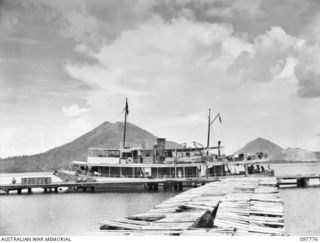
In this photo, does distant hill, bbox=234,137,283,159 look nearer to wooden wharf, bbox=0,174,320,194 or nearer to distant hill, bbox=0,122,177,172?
wooden wharf, bbox=0,174,320,194

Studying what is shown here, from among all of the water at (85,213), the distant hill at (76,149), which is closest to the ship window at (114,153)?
the distant hill at (76,149)

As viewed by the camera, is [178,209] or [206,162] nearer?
[178,209]

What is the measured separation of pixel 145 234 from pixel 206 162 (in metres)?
37.5

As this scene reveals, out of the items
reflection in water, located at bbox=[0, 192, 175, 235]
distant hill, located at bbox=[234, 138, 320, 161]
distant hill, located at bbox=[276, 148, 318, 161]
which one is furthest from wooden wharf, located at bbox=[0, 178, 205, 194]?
distant hill, located at bbox=[276, 148, 318, 161]

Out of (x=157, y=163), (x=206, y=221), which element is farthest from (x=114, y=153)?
(x=206, y=221)

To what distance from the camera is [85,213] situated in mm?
28141

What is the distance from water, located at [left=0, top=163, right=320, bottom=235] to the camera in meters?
22.0

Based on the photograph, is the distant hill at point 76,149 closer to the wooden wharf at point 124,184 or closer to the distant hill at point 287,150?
the wooden wharf at point 124,184

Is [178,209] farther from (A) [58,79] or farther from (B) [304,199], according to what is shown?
(B) [304,199]

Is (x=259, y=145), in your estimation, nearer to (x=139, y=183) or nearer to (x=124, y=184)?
(x=139, y=183)

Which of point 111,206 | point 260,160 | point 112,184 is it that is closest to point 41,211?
point 111,206

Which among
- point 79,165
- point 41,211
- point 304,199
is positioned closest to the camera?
point 41,211

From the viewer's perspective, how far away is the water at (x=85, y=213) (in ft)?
72.3

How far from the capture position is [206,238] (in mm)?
9047
